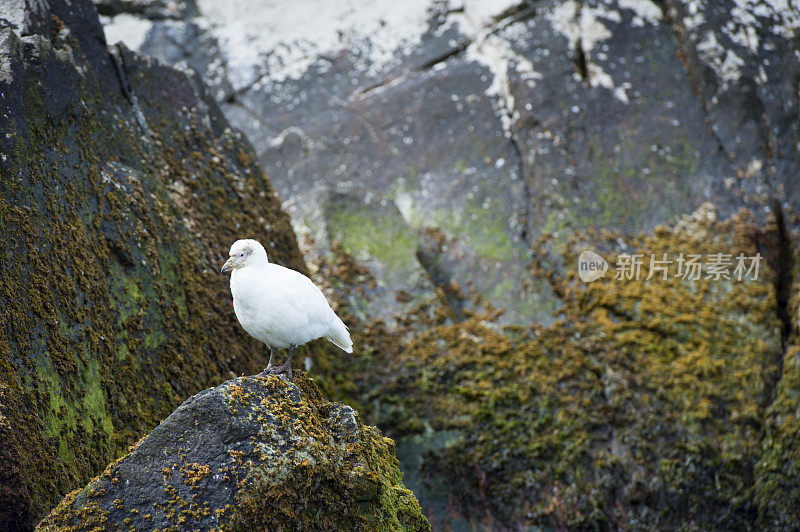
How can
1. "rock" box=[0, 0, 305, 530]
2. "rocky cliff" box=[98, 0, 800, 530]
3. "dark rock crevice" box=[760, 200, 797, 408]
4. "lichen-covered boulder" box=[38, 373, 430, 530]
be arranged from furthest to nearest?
"dark rock crevice" box=[760, 200, 797, 408]
"rocky cliff" box=[98, 0, 800, 530]
"rock" box=[0, 0, 305, 530]
"lichen-covered boulder" box=[38, 373, 430, 530]

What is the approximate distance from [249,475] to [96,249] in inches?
92.7

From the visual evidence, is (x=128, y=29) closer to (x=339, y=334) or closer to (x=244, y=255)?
(x=244, y=255)

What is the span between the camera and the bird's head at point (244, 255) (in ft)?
16.0

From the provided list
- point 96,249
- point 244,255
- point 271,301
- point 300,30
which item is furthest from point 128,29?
point 271,301

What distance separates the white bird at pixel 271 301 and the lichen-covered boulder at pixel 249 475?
1.98ft

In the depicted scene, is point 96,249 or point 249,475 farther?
point 96,249

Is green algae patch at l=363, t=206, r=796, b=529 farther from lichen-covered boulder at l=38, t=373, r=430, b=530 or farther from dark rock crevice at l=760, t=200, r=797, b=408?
lichen-covered boulder at l=38, t=373, r=430, b=530

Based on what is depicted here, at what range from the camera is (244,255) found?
4.92 meters

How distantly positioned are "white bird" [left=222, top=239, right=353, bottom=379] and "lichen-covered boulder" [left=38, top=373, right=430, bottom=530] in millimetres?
604

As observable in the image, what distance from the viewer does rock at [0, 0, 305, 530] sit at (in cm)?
402

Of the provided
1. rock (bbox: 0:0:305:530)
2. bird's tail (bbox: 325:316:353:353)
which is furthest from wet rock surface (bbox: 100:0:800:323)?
bird's tail (bbox: 325:316:353:353)

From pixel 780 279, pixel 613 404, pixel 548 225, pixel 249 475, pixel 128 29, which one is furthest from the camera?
pixel 128 29

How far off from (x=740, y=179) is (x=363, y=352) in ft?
17.9

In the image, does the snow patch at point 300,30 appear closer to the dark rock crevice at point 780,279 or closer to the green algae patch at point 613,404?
the green algae patch at point 613,404
